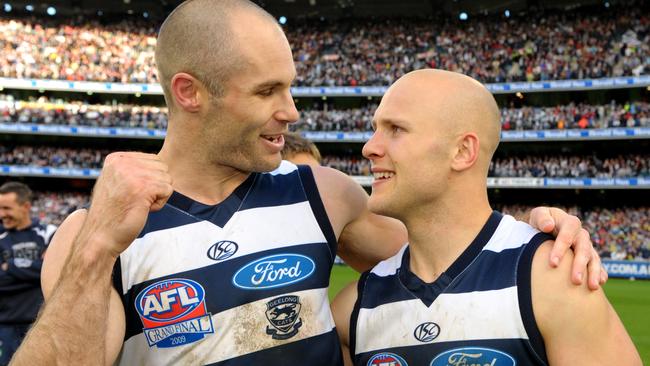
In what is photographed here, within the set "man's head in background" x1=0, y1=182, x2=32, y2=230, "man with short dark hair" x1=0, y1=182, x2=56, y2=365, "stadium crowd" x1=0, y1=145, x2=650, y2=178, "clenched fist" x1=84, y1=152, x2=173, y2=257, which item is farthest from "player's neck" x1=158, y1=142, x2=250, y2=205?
"stadium crowd" x1=0, y1=145, x2=650, y2=178

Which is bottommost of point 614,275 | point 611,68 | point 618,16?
point 614,275

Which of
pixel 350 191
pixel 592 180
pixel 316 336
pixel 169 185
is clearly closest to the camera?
pixel 169 185

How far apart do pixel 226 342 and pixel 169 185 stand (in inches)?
28.9

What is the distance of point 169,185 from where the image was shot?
2.39 metres

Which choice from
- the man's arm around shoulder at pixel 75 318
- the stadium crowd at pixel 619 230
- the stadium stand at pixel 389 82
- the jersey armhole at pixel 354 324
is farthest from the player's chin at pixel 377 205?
the stadium stand at pixel 389 82

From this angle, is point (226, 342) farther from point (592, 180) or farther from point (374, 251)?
point (592, 180)

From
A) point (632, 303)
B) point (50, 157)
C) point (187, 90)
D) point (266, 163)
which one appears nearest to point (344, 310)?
point (266, 163)

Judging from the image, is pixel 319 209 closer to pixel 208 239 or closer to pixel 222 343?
pixel 208 239

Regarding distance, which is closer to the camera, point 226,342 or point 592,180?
point 226,342

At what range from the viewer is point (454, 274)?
2902 millimetres

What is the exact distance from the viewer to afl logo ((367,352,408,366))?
9.42ft

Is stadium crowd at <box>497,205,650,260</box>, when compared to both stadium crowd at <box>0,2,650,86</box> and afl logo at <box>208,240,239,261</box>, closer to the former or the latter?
stadium crowd at <box>0,2,650,86</box>

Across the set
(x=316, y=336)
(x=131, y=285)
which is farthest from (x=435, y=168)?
(x=131, y=285)

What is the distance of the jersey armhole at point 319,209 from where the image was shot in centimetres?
304
